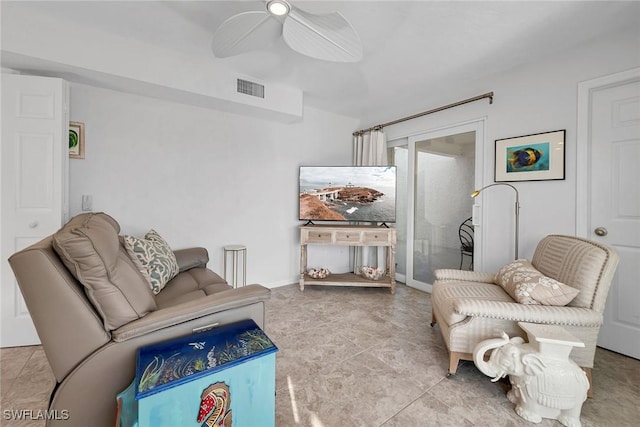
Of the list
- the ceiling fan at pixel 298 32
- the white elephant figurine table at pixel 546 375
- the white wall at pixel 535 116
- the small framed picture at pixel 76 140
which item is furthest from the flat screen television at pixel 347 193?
the small framed picture at pixel 76 140

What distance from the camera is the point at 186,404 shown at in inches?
38.5

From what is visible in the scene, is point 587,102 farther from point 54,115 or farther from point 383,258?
point 54,115

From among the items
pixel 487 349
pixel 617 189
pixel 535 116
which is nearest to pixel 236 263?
pixel 487 349

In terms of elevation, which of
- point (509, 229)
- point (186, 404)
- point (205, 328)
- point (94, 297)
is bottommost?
point (186, 404)

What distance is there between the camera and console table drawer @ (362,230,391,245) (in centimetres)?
332

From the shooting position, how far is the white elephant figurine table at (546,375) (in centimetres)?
134

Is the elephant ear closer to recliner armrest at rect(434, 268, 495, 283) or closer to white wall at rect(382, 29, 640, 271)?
recliner armrest at rect(434, 268, 495, 283)

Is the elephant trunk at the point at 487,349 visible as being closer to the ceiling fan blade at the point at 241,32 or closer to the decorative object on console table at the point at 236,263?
the ceiling fan blade at the point at 241,32

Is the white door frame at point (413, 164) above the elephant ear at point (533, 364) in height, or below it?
above

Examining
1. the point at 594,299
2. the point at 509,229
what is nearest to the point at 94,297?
the point at 594,299

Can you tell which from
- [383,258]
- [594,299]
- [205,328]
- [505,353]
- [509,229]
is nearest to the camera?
[205,328]

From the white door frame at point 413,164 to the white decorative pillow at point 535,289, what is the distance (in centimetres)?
99

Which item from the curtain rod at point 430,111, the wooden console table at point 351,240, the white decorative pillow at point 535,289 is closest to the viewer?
the white decorative pillow at point 535,289

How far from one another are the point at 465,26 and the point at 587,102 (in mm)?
1222
